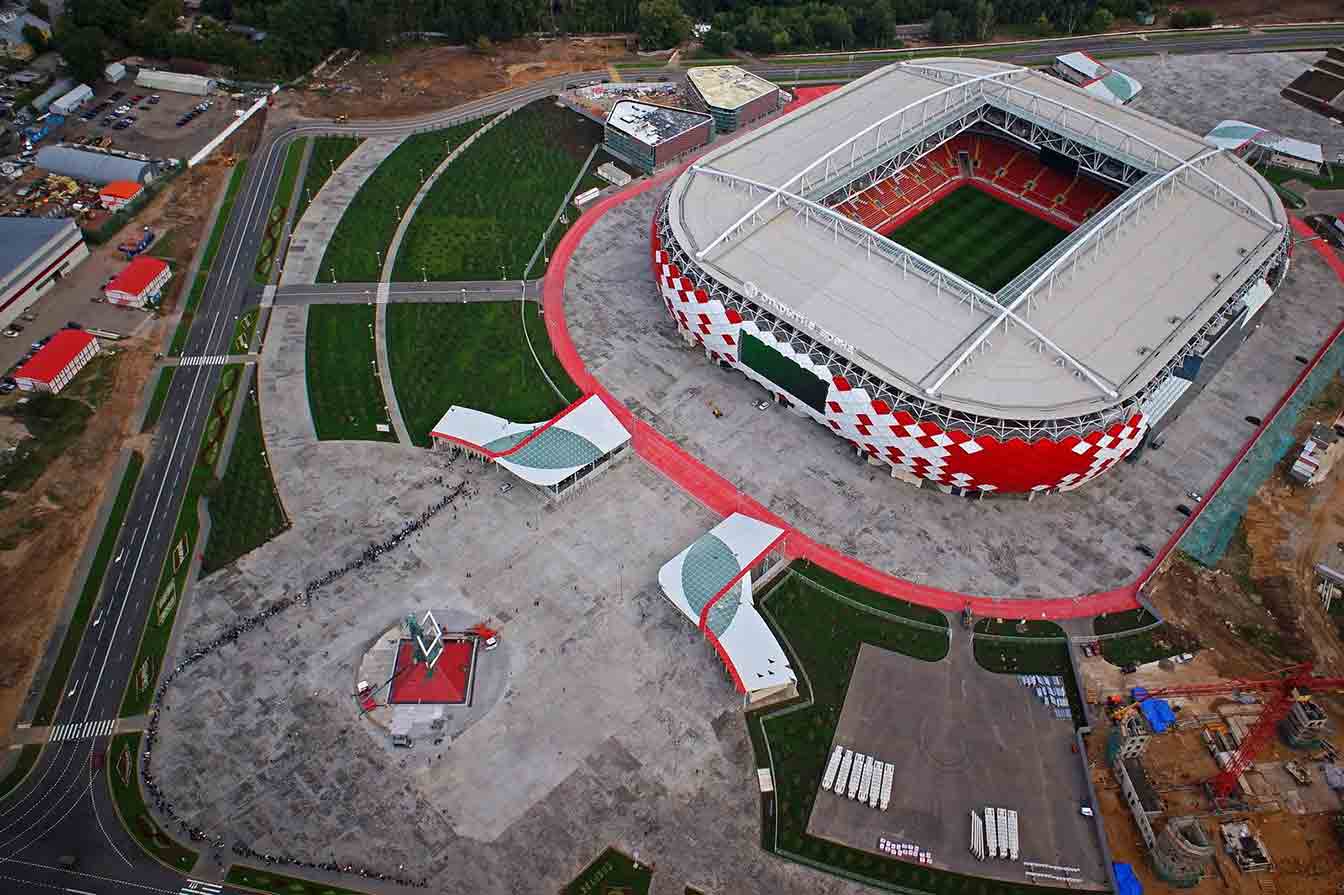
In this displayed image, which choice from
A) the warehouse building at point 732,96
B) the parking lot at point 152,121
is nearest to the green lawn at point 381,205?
the parking lot at point 152,121

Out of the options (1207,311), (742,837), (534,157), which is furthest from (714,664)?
(534,157)

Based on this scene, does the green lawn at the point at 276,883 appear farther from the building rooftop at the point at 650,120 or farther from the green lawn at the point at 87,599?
the building rooftop at the point at 650,120

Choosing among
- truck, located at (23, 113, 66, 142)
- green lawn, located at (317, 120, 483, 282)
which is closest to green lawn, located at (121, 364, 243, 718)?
green lawn, located at (317, 120, 483, 282)

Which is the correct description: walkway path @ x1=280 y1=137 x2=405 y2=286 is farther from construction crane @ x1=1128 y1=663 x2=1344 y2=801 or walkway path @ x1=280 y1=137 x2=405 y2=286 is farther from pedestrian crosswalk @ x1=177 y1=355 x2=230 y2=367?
construction crane @ x1=1128 y1=663 x2=1344 y2=801

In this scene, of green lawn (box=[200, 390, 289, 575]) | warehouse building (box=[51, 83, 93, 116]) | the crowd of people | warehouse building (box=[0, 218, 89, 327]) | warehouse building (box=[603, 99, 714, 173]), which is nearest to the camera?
the crowd of people

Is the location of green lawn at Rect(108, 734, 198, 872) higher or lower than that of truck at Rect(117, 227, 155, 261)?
lower

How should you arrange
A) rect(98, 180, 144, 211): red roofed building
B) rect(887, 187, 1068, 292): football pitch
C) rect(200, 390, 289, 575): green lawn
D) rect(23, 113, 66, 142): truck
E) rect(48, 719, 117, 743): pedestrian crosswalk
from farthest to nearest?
rect(23, 113, 66, 142): truck < rect(98, 180, 144, 211): red roofed building < rect(887, 187, 1068, 292): football pitch < rect(200, 390, 289, 575): green lawn < rect(48, 719, 117, 743): pedestrian crosswalk

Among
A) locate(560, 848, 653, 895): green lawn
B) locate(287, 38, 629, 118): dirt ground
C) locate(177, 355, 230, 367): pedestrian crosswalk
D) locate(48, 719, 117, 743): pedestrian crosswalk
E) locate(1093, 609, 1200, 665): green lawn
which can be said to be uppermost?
locate(287, 38, 629, 118): dirt ground
